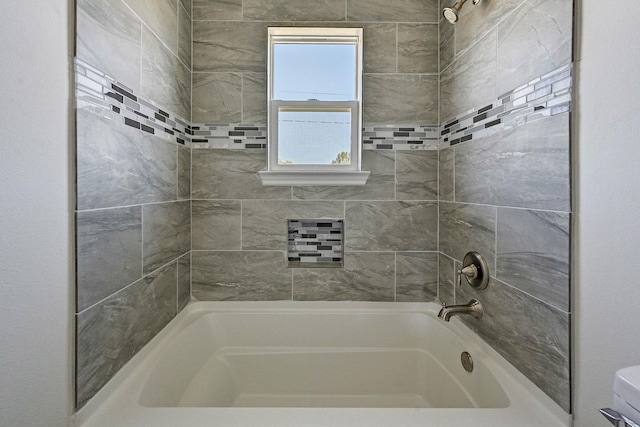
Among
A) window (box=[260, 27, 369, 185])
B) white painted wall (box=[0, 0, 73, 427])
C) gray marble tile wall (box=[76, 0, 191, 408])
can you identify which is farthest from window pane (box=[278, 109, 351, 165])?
white painted wall (box=[0, 0, 73, 427])

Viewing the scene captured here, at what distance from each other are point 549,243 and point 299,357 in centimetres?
127

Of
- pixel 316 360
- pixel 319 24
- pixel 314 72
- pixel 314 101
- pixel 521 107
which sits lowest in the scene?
pixel 316 360

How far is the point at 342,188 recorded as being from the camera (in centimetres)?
177

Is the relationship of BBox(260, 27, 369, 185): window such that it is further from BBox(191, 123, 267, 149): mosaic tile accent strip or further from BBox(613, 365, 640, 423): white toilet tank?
BBox(613, 365, 640, 423): white toilet tank

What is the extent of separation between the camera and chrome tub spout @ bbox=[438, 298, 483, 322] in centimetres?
132

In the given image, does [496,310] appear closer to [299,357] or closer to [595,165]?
[595,165]

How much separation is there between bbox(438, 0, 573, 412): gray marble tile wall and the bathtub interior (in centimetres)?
37

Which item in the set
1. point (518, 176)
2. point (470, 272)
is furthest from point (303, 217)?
point (518, 176)

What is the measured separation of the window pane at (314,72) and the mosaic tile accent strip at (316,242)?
0.74 m

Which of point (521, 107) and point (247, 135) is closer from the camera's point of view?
point (521, 107)

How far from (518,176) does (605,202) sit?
329 millimetres

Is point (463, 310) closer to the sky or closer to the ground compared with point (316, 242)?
closer to the ground

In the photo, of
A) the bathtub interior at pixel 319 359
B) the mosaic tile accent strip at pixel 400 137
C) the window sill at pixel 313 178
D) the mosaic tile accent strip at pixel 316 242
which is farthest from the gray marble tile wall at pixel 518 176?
the mosaic tile accent strip at pixel 316 242

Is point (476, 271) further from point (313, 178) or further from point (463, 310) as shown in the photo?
point (313, 178)
